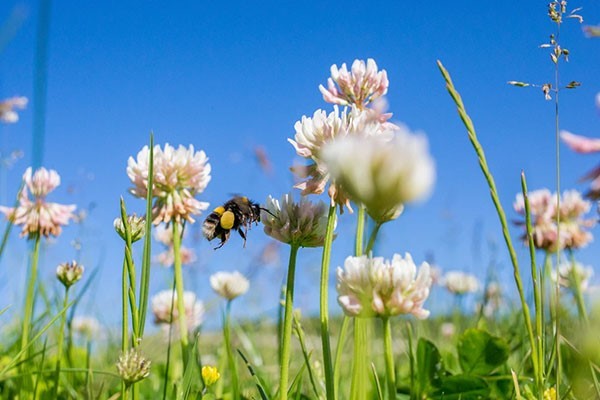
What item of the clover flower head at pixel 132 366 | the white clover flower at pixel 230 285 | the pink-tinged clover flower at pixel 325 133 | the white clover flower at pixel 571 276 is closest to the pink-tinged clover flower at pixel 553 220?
the white clover flower at pixel 571 276

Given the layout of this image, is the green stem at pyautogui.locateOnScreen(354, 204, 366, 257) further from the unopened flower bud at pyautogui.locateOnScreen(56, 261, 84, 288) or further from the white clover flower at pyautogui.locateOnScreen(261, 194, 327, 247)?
the unopened flower bud at pyautogui.locateOnScreen(56, 261, 84, 288)

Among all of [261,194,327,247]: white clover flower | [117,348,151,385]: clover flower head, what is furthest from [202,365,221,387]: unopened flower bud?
[117,348,151,385]: clover flower head

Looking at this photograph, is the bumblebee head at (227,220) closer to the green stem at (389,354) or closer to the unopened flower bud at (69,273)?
the unopened flower bud at (69,273)

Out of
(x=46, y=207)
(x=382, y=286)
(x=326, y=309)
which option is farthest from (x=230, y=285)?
(x=382, y=286)

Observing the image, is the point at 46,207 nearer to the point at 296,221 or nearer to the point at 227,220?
the point at 227,220

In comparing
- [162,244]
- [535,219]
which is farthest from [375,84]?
[162,244]

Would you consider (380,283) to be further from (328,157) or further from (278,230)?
(328,157)
